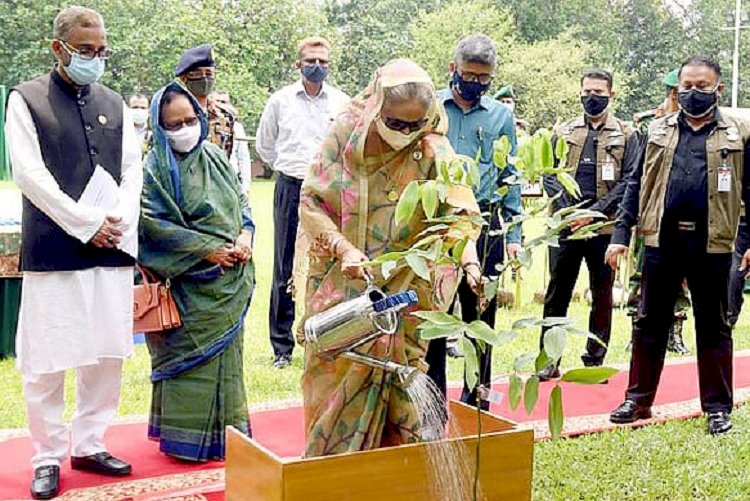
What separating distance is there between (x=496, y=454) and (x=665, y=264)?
2.13 metres

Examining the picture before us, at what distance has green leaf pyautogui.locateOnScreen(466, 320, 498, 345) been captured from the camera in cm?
229

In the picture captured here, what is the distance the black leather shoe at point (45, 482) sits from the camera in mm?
3576

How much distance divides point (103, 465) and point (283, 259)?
2118 millimetres

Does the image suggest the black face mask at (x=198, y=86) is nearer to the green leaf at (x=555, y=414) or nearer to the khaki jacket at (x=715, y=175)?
the khaki jacket at (x=715, y=175)

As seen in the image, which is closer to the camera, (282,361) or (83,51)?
(83,51)

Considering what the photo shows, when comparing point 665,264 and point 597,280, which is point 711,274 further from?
point 597,280

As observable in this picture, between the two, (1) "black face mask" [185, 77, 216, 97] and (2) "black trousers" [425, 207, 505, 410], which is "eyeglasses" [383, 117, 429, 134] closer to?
(2) "black trousers" [425, 207, 505, 410]

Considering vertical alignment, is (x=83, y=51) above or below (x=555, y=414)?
above

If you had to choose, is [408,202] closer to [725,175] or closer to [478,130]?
[478,130]

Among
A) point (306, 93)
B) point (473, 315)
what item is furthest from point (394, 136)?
point (306, 93)

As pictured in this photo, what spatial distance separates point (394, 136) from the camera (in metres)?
2.97

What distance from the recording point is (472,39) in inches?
A: 170

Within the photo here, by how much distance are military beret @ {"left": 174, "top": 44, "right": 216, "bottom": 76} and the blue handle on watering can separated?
2.11 m

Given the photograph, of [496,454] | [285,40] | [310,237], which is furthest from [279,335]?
[285,40]
